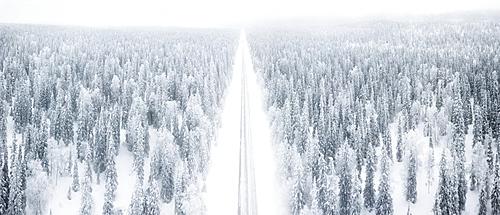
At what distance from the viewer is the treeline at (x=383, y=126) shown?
56.8 metres

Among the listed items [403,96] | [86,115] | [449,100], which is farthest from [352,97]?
[86,115]

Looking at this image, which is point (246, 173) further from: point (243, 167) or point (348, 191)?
point (348, 191)

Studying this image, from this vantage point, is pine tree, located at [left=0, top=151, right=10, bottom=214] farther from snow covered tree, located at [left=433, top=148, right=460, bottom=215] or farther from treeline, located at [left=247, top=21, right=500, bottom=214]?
snow covered tree, located at [left=433, top=148, right=460, bottom=215]

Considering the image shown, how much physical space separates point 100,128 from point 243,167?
2889 cm

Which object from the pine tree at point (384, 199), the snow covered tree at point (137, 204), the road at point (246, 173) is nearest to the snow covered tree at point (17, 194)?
the snow covered tree at point (137, 204)

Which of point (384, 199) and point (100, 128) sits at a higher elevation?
point (100, 128)

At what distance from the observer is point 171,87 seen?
106m

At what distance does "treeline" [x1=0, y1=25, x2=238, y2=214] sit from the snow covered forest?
299 mm

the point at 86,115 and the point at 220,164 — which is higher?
the point at 86,115

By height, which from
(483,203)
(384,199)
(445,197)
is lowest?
(483,203)

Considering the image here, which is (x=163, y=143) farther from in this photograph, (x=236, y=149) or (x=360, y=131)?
(x=360, y=131)

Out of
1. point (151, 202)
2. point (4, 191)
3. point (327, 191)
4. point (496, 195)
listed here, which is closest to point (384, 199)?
point (327, 191)

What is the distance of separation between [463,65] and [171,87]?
91.8 m

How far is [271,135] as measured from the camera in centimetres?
8125
